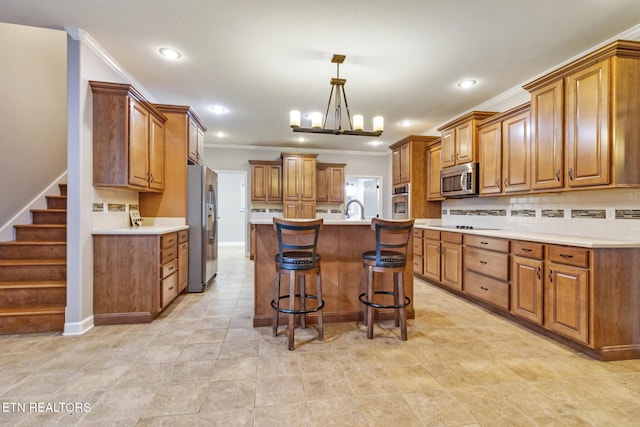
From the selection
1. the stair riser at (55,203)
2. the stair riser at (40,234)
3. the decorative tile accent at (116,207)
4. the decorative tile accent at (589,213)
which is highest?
the stair riser at (55,203)

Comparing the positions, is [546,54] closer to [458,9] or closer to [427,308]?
[458,9]

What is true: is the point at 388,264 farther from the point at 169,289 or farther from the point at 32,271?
the point at 32,271

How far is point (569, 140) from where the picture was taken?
2.47 meters

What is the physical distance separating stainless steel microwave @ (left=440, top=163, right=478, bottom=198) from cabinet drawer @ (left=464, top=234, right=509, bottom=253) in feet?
2.39

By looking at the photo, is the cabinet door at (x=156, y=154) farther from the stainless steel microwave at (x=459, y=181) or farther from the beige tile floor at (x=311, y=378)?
the stainless steel microwave at (x=459, y=181)

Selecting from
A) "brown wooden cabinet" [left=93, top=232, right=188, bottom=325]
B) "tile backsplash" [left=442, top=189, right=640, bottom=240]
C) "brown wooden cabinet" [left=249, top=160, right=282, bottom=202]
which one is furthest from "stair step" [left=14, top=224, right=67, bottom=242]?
"tile backsplash" [left=442, top=189, right=640, bottom=240]

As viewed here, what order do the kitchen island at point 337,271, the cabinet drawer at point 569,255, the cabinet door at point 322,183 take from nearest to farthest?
the cabinet drawer at point 569,255 → the kitchen island at point 337,271 → the cabinet door at point 322,183

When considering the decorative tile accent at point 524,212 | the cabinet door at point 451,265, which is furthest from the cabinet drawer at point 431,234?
the decorative tile accent at point 524,212

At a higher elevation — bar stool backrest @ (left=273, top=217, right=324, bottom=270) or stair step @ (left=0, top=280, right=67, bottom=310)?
bar stool backrest @ (left=273, top=217, right=324, bottom=270)

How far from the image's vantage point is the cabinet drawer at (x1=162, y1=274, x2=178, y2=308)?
9.80ft

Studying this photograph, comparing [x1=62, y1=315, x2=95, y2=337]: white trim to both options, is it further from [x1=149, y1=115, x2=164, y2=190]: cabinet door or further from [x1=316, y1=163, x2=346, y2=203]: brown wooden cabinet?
[x1=316, y1=163, x2=346, y2=203]: brown wooden cabinet

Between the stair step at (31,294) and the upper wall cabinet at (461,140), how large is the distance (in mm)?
4745

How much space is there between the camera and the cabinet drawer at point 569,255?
83.9 inches

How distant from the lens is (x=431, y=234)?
420 centimetres
